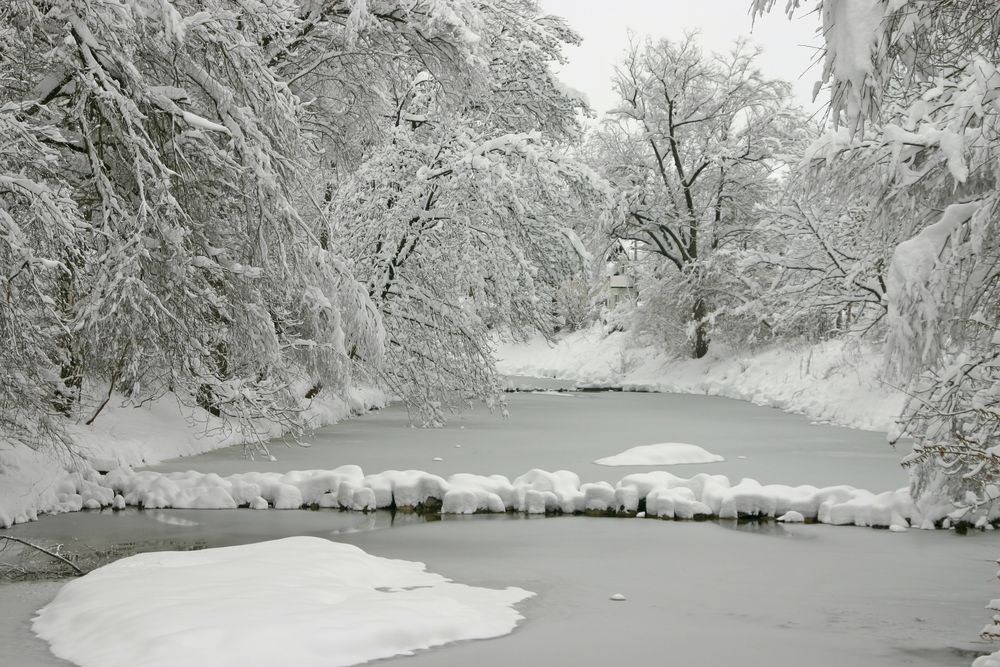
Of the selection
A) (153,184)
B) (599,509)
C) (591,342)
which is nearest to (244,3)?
(153,184)

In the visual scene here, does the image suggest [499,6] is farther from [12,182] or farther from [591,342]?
[591,342]

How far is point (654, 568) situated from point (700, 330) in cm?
2598

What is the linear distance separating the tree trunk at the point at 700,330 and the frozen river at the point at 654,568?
17468 millimetres

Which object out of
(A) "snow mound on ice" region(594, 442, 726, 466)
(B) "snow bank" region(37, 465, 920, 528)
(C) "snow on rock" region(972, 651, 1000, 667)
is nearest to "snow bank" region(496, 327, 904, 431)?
(A) "snow mound on ice" region(594, 442, 726, 466)

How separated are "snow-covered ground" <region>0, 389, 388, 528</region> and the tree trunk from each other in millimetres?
15991

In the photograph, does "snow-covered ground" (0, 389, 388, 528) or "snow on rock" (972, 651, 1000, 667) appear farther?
"snow-covered ground" (0, 389, 388, 528)

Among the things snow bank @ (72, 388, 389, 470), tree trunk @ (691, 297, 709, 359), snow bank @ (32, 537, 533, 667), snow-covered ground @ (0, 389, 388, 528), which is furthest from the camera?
tree trunk @ (691, 297, 709, 359)

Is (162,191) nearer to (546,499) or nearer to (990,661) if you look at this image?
(546,499)

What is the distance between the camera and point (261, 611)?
6.44m

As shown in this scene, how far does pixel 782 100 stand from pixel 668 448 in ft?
71.2

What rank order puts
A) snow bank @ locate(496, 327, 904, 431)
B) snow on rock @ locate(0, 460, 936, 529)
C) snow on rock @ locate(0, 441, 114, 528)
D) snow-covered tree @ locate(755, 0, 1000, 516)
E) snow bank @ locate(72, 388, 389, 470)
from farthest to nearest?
snow bank @ locate(496, 327, 904, 431), snow bank @ locate(72, 388, 389, 470), snow on rock @ locate(0, 460, 936, 529), snow on rock @ locate(0, 441, 114, 528), snow-covered tree @ locate(755, 0, 1000, 516)

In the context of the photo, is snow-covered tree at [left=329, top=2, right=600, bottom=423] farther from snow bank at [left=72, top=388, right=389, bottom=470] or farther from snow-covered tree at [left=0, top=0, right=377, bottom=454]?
snow-covered tree at [left=0, top=0, right=377, bottom=454]

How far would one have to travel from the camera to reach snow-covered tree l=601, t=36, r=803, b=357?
33656 mm

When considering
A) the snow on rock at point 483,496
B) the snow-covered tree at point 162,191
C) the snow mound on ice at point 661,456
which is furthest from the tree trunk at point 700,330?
the snow-covered tree at point 162,191
